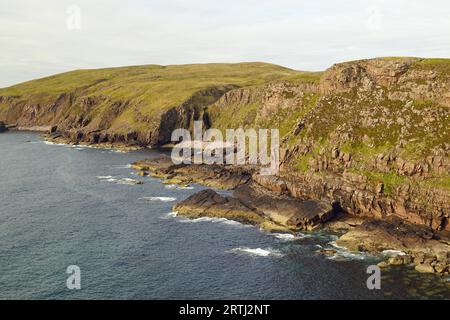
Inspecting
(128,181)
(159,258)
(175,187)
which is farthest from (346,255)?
(128,181)

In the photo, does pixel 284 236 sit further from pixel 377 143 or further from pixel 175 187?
pixel 175 187

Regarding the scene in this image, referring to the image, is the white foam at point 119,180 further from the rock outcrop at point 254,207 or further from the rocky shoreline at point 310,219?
the rock outcrop at point 254,207

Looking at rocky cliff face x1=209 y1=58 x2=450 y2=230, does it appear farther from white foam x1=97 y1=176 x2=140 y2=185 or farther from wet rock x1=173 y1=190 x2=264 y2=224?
white foam x1=97 y1=176 x2=140 y2=185

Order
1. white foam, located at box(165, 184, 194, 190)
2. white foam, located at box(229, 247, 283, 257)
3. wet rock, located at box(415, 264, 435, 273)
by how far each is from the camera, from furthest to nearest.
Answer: white foam, located at box(165, 184, 194, 190)
white foam, located at box(229, 247, 283, 257)
wet rock, located at box(415, 264, 435, 273)

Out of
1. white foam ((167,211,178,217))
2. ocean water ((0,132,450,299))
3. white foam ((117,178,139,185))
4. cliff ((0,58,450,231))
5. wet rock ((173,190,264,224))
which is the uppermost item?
cliff ((0,58,450,231))

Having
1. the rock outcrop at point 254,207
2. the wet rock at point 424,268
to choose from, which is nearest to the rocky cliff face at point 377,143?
the rock outcrop at point 254,207

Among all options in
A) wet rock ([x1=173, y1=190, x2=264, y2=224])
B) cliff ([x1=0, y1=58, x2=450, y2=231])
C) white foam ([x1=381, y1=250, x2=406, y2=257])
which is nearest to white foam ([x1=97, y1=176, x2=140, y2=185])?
wet rock ([x1=173, y1=190, x2=264, y2=224])
